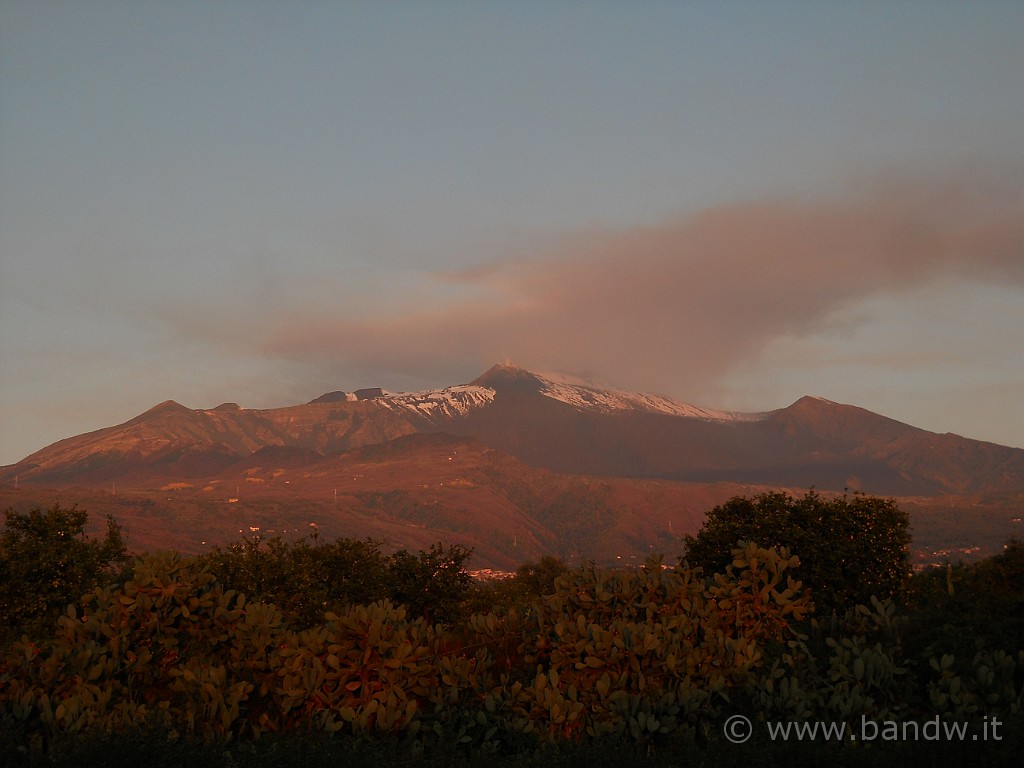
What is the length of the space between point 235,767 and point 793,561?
7.09 m

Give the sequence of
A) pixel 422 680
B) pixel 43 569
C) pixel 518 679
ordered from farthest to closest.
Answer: pixel 43 569
pixel 518 679
pixel 422 680

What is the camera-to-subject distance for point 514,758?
7840mm

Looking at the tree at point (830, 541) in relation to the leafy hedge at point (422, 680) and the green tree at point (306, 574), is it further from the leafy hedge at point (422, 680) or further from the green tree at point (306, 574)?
the green tree at point (306, 574)

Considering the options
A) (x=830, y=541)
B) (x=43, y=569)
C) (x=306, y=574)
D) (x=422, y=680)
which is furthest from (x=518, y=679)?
(x=43, y=569)

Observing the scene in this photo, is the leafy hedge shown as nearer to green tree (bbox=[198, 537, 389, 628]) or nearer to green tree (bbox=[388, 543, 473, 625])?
green tree (bbox=[198, 537, 389, 628])

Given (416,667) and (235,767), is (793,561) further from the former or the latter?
(235,767)

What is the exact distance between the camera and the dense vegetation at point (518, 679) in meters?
7.79

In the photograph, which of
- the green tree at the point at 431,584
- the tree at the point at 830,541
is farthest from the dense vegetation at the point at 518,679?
the green tree at the point at 431,584

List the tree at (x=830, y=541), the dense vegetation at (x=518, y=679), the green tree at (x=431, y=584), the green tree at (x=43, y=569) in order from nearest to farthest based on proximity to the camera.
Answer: the dense vegetation at (x=518, y=679) < the tree at (x=830, y=541) < the green tree at (x=43, y=569) < the green tree at (x=431, y=584)

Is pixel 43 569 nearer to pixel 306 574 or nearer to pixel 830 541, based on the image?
pixel 306 574

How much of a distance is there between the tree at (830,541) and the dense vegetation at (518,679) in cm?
1027

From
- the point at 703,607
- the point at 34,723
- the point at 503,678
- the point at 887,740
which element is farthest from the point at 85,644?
the point at 887,740

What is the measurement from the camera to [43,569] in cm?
2684

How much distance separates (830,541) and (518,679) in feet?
48.2
